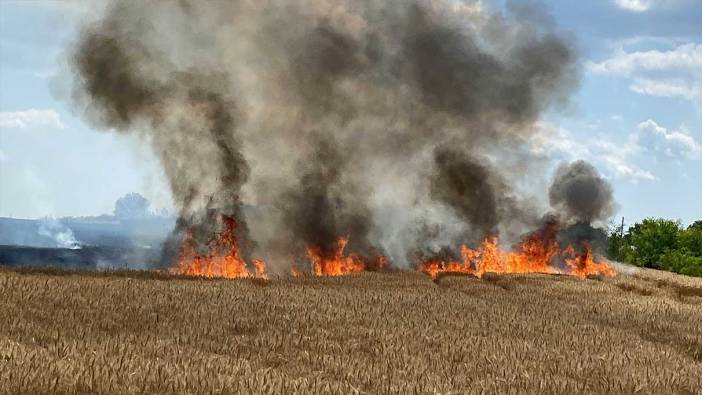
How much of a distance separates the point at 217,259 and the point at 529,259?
19.1 m

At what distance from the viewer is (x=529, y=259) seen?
45062 millimetres

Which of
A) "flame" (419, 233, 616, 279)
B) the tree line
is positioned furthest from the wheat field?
the tree line

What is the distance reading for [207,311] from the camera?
1591 cm

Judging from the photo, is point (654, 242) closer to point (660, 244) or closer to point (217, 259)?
point (660, 244)

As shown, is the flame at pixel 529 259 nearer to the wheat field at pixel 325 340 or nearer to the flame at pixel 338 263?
the flame at pixel 338 263

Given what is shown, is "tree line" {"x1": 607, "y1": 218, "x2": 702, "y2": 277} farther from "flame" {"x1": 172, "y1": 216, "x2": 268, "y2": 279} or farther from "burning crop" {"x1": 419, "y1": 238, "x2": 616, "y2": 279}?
"flame" {"x1": 172, "y1": 216, "x2": 268, "y2": 279}

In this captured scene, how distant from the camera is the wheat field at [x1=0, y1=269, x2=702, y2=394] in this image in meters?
8.73

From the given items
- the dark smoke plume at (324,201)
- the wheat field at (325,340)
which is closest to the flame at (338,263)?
the dark smoke plume at (324,201)

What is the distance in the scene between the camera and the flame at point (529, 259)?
43656 millimetres

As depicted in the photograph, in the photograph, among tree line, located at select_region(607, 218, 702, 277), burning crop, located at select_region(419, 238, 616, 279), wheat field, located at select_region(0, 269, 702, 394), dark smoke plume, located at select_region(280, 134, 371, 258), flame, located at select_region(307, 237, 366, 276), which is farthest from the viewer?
tree line, located at select_region(607, 218, 702, 277)

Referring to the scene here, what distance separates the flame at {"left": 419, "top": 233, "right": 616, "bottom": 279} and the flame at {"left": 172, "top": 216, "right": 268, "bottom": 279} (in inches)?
472

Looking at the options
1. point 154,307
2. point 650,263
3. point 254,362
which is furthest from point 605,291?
point 650,263

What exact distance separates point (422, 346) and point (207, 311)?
16.2ft

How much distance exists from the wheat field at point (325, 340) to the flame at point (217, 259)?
1017cm
